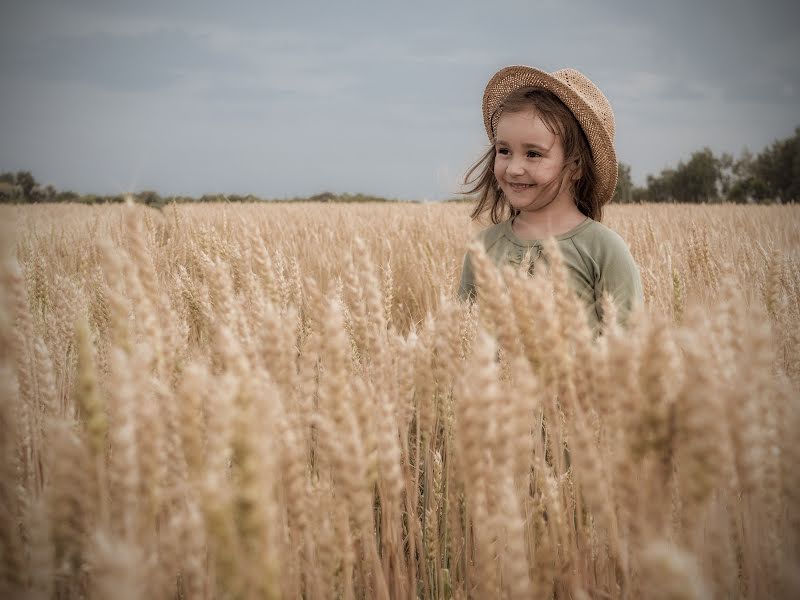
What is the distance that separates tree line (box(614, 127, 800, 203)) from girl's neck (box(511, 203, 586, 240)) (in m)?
34.7

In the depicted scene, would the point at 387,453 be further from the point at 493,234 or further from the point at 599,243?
the point at 493,234

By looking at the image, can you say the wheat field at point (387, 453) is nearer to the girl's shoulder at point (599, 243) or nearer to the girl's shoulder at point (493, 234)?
the girl's shoulder at point (599, 243)

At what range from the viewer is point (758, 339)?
1.84ft

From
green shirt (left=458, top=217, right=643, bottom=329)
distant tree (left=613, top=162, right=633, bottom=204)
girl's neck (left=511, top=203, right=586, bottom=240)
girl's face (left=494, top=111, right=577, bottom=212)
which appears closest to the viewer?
green shirt (left=458, top=217, right=643, bottom=329)

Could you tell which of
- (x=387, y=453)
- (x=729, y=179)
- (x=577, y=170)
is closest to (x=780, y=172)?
(x=729, y=179)

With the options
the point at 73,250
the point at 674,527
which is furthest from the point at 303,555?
A: the point at 73,250

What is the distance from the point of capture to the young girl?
7.10 ft

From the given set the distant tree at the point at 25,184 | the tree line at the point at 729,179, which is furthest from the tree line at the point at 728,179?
the distant tree at the point at 25,184

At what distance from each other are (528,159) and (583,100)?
0.34 metres

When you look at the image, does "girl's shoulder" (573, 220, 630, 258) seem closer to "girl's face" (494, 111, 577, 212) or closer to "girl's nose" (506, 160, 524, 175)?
"girl's face" (494, 111, 577, 212)

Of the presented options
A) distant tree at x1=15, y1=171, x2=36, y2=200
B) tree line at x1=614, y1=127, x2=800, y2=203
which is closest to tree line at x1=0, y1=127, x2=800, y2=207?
tree line at x1=614, y1=127, x2=800, y2=203

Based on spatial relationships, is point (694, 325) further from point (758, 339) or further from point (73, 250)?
point (73, 250)

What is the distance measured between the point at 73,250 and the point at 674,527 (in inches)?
167

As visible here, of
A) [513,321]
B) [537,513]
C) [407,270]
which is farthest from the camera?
[407,270]
